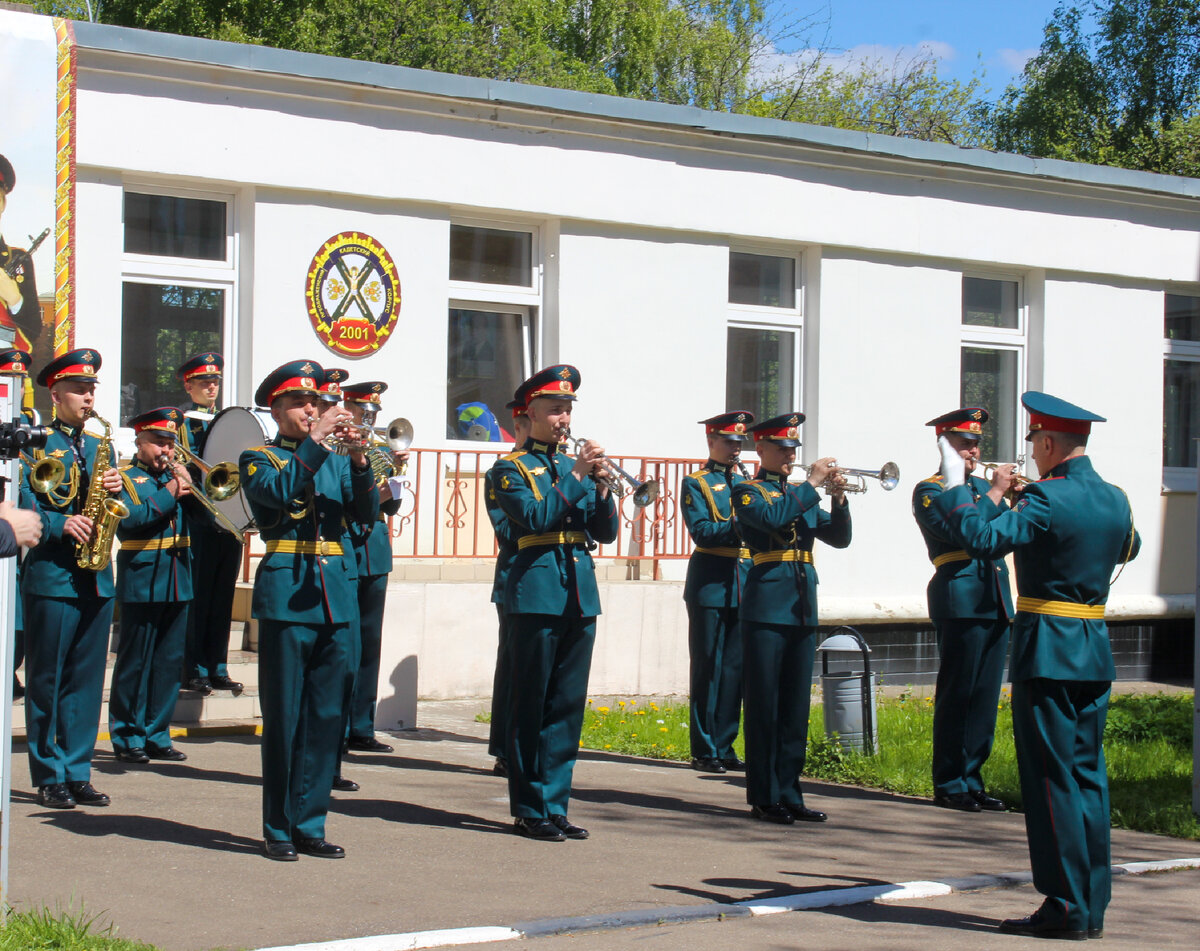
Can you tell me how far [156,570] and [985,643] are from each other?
4.86 metres

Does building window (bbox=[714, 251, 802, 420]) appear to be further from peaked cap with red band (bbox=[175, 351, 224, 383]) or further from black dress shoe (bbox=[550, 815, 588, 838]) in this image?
black dress shoe (bbox=[550, 815, 588, 838])

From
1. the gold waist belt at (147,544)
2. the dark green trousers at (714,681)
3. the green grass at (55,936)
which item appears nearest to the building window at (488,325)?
the dark green trousers at (714,681)

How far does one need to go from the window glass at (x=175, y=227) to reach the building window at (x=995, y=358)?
7.67 metres

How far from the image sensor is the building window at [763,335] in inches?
573

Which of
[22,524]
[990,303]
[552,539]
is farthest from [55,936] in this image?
[990,303]

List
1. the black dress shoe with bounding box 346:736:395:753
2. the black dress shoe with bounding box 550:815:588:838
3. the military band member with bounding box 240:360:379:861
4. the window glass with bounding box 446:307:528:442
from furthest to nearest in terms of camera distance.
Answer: the window glass with bounding box 446:307:528:442 → the black dress shoe with bounding box 346:736:395:753 → the black dress shoe with bounding box 550:815:588:838 → the military band member with bounding box 240:360:379:861

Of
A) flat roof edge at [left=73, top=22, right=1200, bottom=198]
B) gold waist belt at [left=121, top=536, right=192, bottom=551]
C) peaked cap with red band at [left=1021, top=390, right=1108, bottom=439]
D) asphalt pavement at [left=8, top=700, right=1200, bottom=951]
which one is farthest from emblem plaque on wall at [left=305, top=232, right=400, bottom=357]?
peaked cap with red band at [left=1021, top=390, right=1108, bottom=439]

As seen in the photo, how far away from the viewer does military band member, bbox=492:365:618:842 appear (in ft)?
24.1

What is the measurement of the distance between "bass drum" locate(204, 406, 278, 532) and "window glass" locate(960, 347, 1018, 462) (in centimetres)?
857

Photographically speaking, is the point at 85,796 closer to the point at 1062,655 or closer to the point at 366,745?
the point at 366,745

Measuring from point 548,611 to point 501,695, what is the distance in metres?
1.85

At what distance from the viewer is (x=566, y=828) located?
7.39 meters

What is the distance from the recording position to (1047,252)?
1569 centimetres

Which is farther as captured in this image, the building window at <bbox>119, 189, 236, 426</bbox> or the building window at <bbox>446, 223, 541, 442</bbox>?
the building window at <bbox>446, 223, 541, 442</bbox>
